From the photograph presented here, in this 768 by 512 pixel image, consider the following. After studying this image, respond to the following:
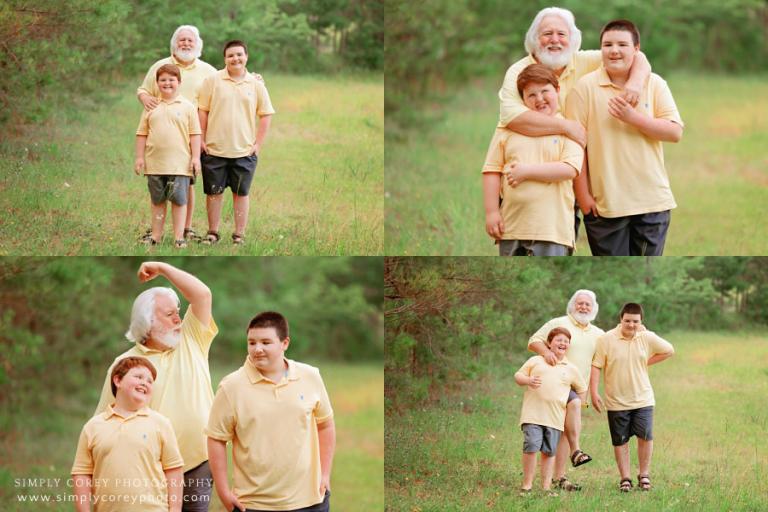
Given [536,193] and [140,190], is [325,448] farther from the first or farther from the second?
[140,190]

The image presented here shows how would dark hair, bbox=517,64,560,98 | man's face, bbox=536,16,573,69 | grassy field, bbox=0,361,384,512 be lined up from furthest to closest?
1. grassy field, bbox=0,361,384,512
2. man's face, bbox=536,16,573,69
3. dark hair, bbox=517,64,560,98

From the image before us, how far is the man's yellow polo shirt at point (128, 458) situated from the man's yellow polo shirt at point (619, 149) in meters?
3.05

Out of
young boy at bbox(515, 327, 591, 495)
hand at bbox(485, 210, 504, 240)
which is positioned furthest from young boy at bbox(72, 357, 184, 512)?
young boy at bbox(515, 327, 591, 495)

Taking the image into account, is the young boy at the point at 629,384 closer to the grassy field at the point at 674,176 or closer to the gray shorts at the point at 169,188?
the grassy field at the point at 674,176

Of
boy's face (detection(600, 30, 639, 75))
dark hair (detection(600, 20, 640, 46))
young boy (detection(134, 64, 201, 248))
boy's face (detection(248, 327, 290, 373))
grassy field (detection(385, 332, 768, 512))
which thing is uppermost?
dark hair (detection(600, 20, 640, 46))

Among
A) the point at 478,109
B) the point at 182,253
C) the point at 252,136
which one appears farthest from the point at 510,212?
the point at 478,109

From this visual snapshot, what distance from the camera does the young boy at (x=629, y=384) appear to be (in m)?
8.49

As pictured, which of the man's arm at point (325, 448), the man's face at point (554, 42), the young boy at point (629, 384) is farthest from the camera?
the young boy at point (629, 384)

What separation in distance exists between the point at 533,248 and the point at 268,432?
2080 mm

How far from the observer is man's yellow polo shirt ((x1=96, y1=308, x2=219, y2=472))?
707 cm

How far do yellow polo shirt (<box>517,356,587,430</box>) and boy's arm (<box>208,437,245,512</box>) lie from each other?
242 cm

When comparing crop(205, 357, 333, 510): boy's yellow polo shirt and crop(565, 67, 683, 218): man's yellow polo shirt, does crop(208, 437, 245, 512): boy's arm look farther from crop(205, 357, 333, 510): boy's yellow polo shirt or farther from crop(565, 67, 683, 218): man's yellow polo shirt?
crop(565, 67, 683, 218): man's yellow polo shirt

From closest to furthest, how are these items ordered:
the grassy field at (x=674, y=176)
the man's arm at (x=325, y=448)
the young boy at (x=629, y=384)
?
the man's arm at (x=325, y=448) < the young boy at (x=629, y=384) < the grassy field at (x=674, y=176)

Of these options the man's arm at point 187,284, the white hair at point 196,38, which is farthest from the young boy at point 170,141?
the man's arm at point 187,284
